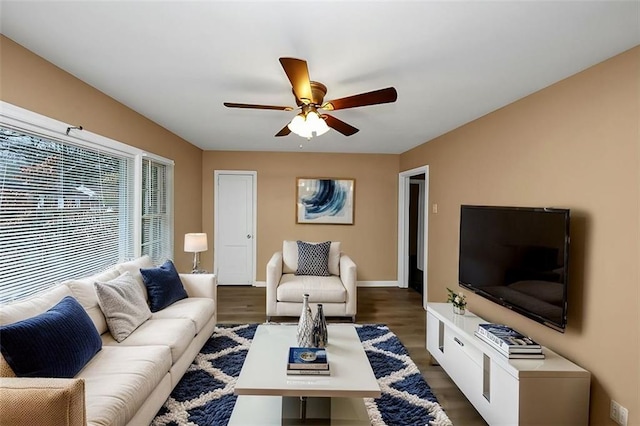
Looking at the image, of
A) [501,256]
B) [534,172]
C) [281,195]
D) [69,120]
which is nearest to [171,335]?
[69,120]

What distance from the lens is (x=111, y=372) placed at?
1.83 m

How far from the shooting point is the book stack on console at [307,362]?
6.33 feet

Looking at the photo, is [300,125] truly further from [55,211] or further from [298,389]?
[55,211]

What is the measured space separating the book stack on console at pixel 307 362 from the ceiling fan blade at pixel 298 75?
5.45 feet

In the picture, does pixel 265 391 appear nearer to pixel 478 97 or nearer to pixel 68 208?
pixel 68 208

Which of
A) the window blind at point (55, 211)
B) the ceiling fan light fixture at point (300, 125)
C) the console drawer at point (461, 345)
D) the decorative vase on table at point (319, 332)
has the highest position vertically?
the ceiling fan light fixture at point (300, 125)

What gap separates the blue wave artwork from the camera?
18.5 feet

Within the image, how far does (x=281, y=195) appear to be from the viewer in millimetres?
5648

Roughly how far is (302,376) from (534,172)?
7.47 ft

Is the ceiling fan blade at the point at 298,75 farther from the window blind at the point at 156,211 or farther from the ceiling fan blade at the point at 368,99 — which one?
the window blind at the point at 156,211

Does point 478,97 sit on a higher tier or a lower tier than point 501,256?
higher

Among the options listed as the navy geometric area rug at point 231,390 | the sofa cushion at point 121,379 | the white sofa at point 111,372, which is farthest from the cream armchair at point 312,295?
the sofa cushion at point 121,379

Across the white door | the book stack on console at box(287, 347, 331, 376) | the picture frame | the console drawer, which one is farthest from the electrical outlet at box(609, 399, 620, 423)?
the white door

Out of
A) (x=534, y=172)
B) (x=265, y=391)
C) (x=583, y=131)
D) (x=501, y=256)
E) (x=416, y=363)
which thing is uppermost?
(x=583, y=131)
